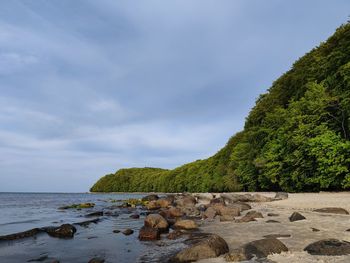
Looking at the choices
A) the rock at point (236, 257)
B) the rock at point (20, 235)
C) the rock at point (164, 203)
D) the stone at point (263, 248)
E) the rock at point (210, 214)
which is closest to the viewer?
the rock at point (236, 257)

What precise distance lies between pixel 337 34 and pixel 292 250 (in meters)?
37.2

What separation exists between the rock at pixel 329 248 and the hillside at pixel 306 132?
19238mm

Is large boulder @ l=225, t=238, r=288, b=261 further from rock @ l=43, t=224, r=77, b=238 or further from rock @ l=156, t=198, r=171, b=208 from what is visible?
rock @ l=156, t=198, r=171, b=208

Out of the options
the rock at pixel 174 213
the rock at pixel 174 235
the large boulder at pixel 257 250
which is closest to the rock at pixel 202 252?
the large boulder at pixel 257 250

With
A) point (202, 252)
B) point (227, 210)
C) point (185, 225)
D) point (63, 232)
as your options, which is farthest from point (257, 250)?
point (227, 210)

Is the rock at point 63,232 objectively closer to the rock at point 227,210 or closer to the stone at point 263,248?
the rock at point 227,210

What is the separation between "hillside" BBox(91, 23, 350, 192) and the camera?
1058 inches

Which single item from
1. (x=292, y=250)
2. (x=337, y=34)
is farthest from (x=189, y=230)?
(x=337, y=34)

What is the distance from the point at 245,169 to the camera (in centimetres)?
4922

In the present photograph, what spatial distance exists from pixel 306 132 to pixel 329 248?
24.0 m

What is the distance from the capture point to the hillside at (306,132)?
26875mm

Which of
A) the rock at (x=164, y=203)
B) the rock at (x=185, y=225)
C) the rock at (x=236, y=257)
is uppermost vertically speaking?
the rock at (x=164, y=203)

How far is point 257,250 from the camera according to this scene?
811 centimetres

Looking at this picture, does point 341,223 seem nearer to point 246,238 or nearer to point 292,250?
point 246,238
